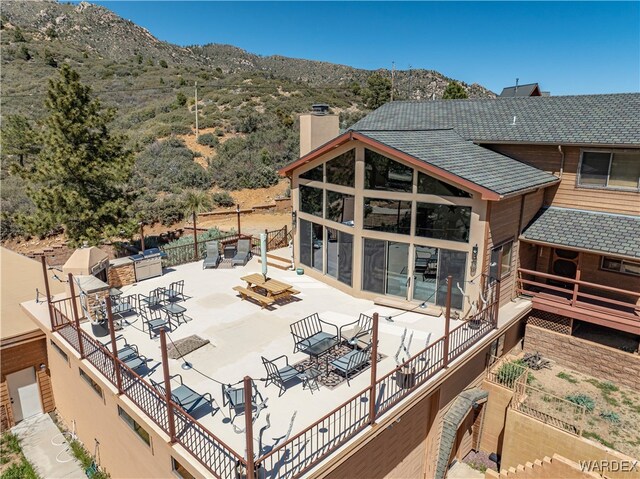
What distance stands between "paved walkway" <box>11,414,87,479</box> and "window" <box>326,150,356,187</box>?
1146cm

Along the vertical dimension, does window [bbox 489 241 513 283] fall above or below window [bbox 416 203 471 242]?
below

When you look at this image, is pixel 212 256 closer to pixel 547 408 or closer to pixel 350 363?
pixel 350 363

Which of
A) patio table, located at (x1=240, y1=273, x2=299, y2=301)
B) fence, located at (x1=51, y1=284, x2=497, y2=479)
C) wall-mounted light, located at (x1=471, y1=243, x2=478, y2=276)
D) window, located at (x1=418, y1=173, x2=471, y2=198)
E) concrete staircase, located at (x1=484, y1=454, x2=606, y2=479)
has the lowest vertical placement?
concrete staircase, located at (x1=484, y1=454, x2=606, y2=479)

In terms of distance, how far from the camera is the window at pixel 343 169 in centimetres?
1366

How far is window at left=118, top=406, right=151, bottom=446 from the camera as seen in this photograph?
8.76 metres

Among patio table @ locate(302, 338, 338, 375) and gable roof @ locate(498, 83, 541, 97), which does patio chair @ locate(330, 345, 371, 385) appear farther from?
gable roof @ locate(498, 83, 541, 97)

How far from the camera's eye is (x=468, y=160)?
527 inches

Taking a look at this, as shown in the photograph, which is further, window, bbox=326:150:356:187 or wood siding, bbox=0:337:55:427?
window, bbox=326:150:356:187

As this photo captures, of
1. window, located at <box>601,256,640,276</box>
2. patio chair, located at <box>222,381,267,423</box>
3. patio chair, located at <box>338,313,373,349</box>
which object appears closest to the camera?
patio chair, located at <box>222,381,267,423</box>

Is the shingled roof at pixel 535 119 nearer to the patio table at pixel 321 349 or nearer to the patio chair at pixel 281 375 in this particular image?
the patio table at pixel 321 349

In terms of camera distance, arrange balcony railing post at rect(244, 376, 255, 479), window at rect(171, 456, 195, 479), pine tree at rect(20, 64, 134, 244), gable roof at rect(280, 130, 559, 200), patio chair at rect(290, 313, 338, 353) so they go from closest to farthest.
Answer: balcony railing post at rect(244, 376, 255, 479)
window at rect(171, 456, 195, 479)
patio chair at rect(290, 313, 338, 353)
gable roof at rect(280, 130, 559, 200)
pine tree at rect(20, 64, 134, 244)

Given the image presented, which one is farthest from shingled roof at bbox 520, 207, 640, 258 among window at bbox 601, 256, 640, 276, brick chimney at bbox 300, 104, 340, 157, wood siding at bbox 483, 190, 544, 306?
brick chimney at bbox 300, 104, 340, 157

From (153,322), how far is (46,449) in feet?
17.9

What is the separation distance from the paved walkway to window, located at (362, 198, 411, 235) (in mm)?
10992
